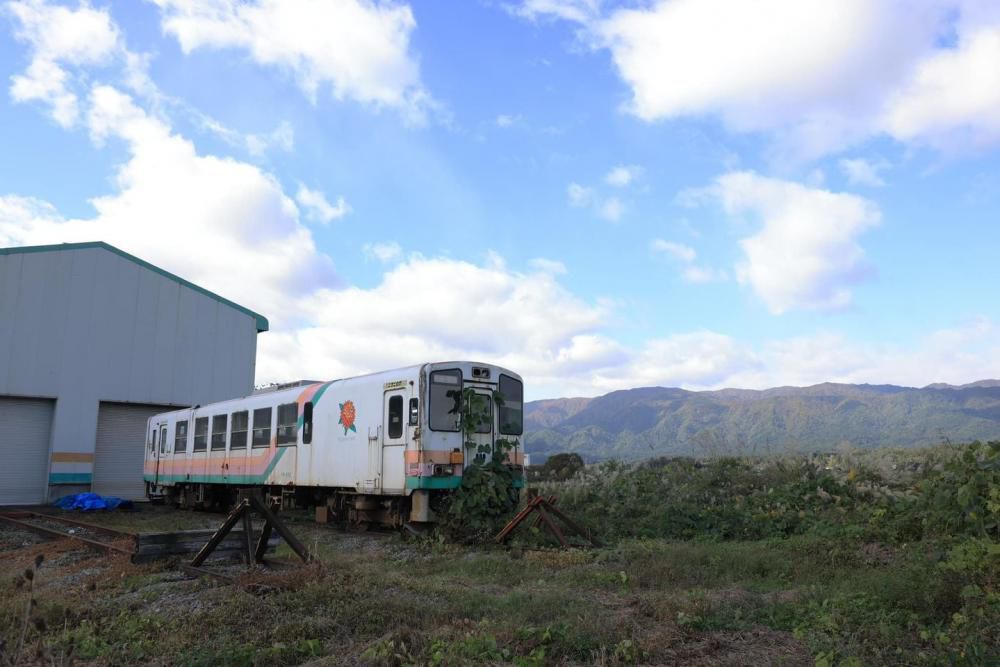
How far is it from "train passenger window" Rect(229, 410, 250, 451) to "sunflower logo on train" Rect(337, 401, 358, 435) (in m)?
4.97

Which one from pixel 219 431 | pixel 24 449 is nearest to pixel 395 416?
pixel 219 431

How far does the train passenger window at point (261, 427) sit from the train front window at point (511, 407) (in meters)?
6.31

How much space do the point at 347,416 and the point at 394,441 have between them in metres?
1.64

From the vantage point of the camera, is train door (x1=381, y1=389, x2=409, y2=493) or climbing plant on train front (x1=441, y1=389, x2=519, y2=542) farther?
train door (x1=381, y1=389, x2=409, y2=493)

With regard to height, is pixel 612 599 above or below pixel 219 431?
below

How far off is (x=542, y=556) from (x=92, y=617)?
5203 millimetres

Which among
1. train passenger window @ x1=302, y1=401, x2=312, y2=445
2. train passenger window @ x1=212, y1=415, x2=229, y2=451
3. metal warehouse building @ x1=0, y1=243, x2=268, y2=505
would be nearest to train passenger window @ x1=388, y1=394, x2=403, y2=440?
train passenger window @ x1=302, y1=401, x2=312, y2=445

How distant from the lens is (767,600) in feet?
21.1

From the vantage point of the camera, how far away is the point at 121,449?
2612cm

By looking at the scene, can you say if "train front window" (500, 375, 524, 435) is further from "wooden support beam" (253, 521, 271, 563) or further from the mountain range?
the mountain range

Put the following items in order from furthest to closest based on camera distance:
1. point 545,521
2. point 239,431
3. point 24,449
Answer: point 24,449 < point 239,431 < point 545,521

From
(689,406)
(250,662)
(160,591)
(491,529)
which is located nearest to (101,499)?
(491,529)

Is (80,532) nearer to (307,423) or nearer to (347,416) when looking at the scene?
(307,423)

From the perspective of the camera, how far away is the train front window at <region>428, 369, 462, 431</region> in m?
12.2
